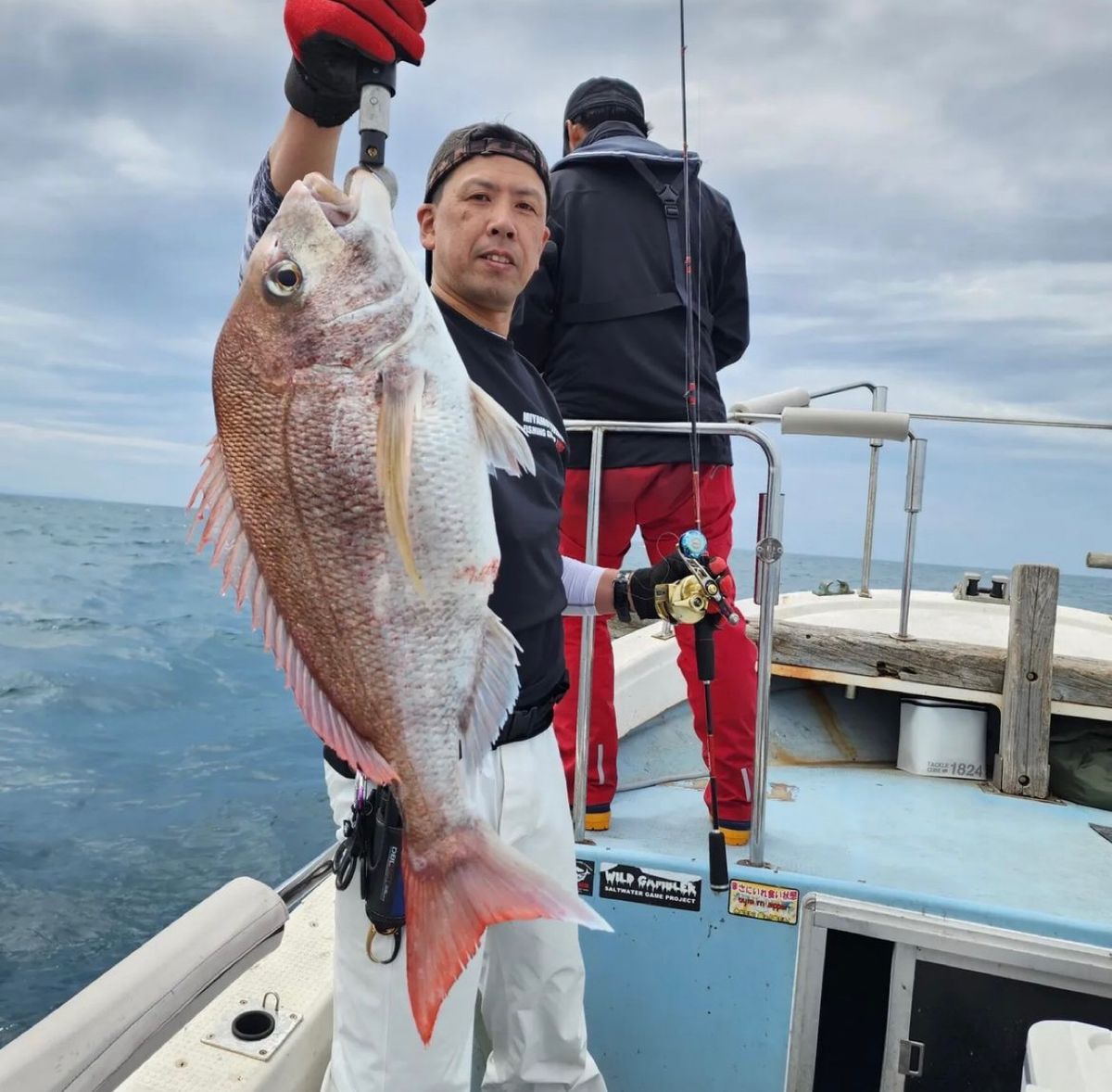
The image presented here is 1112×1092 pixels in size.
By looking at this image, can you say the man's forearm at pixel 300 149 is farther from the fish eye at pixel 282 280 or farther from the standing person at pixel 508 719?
the fish eye at pixel 282 280

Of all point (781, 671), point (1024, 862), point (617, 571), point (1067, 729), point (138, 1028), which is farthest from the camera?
point (781, 671)

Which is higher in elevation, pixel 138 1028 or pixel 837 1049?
pixel 138 1028

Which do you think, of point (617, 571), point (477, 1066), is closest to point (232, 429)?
point (617, 571)

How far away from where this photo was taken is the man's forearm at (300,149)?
1382 millimetres

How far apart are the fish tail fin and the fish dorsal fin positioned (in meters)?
0.16

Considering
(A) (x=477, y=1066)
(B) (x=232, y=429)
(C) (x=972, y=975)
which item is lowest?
(A) (x=477, y=1066)

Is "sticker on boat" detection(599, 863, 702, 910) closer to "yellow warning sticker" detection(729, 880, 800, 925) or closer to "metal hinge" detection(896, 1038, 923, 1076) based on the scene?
"yellow warning sticker" detection(729, 880, 800, 925)

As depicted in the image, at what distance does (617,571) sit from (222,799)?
763 cm

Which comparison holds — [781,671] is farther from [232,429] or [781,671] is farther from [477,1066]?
[232,429]

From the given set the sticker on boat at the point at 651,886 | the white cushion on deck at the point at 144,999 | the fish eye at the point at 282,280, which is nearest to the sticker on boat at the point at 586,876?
the sticker on boat at the point at 651,886

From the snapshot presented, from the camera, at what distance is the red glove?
3.97 ft

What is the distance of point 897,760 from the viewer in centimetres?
377

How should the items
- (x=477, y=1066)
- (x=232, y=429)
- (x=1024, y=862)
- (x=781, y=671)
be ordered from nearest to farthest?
(x=232, y=429), (x=477, y=1066), (x=1024, y=862), (x=781, y=671)

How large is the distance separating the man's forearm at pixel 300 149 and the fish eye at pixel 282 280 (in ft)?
1.06
